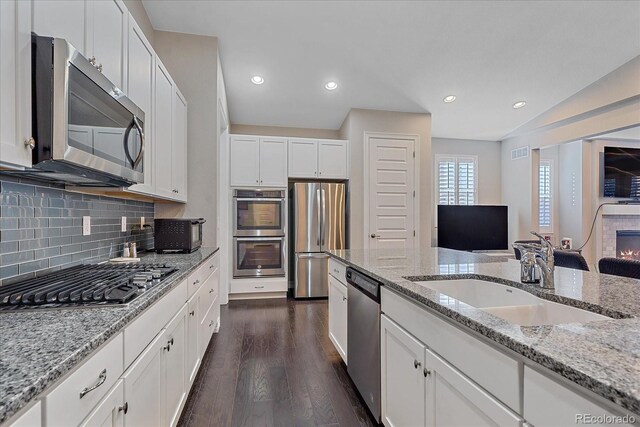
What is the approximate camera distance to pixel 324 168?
4.70 m

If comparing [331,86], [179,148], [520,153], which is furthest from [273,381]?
[520,153]

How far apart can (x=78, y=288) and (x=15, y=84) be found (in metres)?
0.75

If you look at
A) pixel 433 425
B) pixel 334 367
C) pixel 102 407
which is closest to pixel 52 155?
pixel 102 407

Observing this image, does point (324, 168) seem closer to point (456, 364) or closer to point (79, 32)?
point (79, 32)

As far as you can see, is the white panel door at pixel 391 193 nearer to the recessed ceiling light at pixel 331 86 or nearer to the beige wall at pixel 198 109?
the recessed ceiling light at pixel 331 86

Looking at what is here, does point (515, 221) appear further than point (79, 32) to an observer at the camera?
Yes

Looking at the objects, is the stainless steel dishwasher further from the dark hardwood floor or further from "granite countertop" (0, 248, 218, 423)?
"granite countertop" (0, 248, 218, 423)

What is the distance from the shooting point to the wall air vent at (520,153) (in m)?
5.50

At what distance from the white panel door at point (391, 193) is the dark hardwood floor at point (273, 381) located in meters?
1.78

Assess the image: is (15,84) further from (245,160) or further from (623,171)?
(623,171)

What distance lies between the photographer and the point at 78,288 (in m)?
1.23

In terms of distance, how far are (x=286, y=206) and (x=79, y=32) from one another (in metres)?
3.31

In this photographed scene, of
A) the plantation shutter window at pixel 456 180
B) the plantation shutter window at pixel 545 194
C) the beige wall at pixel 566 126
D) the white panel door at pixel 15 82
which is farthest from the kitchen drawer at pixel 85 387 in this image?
the plantation shutter window at pixel 545 194

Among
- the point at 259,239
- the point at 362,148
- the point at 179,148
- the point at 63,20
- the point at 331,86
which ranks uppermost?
A: the point at 331,86
